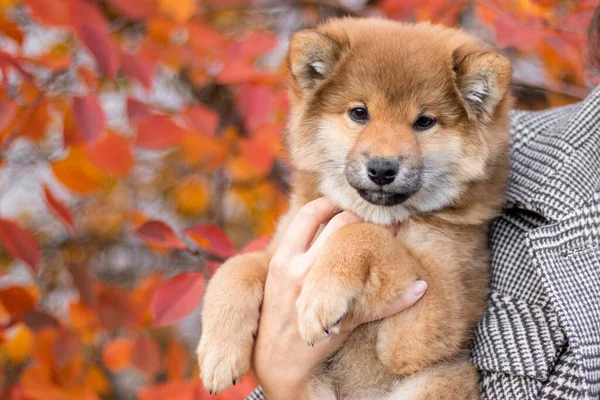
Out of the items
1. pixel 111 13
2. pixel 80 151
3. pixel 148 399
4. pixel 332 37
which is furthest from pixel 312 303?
pixel 111 13

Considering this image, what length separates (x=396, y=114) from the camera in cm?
250

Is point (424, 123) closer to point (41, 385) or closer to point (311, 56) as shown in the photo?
point (311, 56)

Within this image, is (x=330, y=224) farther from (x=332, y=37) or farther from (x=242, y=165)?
(x=242, y=165)

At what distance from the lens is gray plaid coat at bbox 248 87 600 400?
86.9 inches

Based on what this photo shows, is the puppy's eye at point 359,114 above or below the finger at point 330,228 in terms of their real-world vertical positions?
above

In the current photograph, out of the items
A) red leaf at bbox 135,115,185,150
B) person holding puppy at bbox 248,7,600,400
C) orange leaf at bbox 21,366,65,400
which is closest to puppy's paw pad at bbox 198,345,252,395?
person holding puppy at bbox 248,7,600,400

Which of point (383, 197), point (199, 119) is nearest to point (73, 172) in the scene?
point (199, 119)

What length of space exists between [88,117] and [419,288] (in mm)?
1567

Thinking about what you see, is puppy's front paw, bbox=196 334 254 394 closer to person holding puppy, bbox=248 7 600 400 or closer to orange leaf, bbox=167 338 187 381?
person holding puppy, bbox=248 7 600 400

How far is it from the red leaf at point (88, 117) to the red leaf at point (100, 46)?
18 cm

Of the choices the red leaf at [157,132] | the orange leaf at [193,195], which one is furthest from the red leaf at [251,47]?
the orange leaf at [193,195]

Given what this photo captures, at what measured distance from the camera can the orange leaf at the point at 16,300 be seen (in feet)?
10.1

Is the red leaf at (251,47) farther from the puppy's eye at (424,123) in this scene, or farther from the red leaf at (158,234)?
the puppy's eye at (424,123)

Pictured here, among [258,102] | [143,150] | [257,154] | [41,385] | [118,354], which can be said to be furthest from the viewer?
[143,150]
